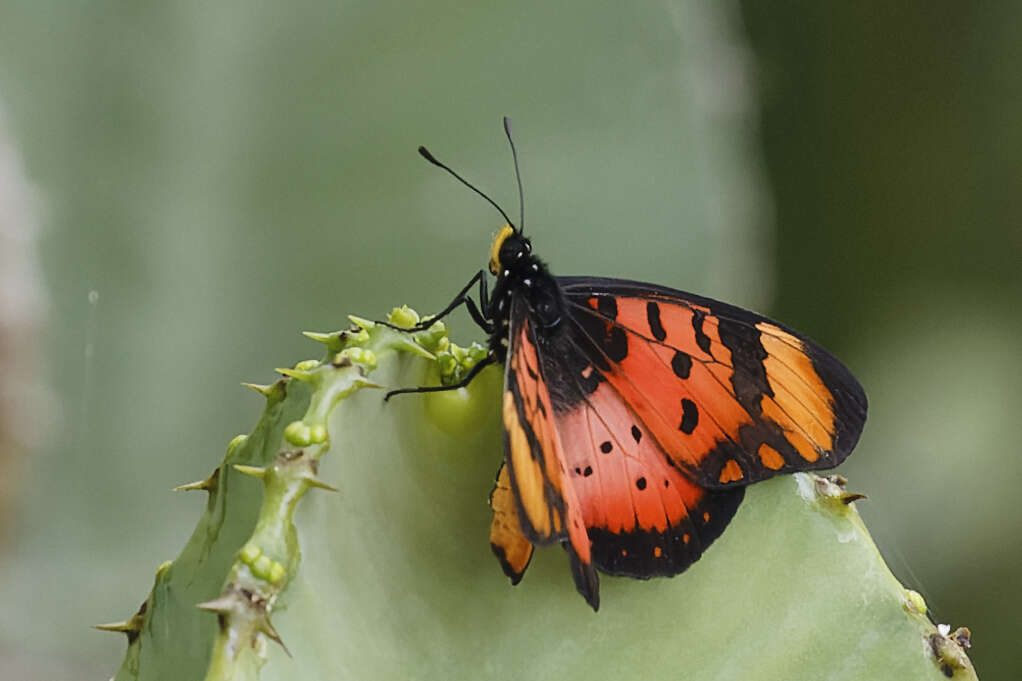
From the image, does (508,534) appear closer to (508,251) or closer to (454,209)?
(508,251)

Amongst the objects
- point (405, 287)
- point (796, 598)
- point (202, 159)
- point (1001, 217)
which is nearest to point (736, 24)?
point (1001, 217)

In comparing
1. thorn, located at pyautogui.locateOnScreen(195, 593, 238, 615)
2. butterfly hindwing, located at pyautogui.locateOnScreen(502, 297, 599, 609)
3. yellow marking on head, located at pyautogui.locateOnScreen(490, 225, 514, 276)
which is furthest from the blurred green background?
thorn, located at pyautogui.locateOnScreen(195, 593, 238, 615)

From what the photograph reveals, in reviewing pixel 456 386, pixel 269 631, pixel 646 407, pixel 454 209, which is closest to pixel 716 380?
pixel 646 407

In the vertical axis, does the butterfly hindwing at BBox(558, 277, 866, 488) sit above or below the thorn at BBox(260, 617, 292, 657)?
above

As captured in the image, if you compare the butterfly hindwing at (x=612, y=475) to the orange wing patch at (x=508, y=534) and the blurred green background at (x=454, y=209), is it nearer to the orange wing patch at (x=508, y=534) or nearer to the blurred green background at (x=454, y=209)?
the orange wing patch at (x=508, y=534)

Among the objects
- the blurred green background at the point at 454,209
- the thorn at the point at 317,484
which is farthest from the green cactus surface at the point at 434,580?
the blurred green background at the point at 454,209

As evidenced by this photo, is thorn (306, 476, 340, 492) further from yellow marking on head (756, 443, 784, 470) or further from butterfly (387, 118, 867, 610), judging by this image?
yellow marking on head (756, 443, 784, 470)

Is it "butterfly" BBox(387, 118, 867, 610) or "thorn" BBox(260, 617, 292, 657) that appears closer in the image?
"thorn" BBox(260, 617, 292, 657)
